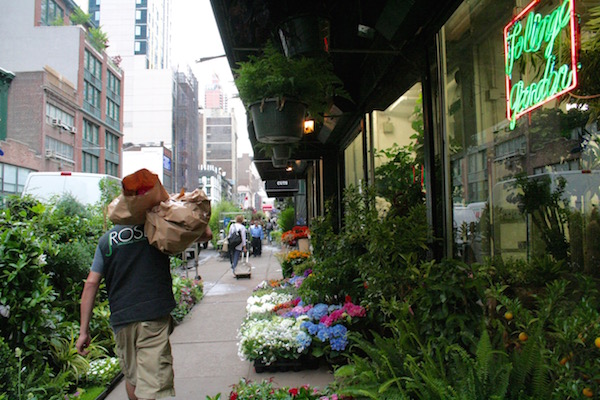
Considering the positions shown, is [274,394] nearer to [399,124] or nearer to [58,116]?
[399,124]

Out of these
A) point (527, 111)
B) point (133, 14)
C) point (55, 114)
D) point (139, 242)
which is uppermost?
point (133, 14)

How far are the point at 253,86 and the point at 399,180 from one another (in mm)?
1826

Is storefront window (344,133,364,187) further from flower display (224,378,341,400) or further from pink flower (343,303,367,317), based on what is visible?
flower display (224,378,341,400)

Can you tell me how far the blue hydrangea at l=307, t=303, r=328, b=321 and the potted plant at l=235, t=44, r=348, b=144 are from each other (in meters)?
1.80

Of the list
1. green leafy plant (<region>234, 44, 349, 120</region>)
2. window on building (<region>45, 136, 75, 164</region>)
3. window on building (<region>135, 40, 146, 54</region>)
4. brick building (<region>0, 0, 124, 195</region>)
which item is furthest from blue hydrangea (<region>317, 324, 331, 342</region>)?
window on building (<region>135, 40, 146, 54</region>)

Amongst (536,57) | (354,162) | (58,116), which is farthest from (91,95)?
(536,57)

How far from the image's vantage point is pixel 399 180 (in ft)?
15.6

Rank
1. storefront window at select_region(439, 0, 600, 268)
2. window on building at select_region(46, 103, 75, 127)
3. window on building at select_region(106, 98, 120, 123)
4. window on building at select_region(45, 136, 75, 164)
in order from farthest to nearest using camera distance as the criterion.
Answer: window on building at select_region(106, 98, 120, 123), window on building at select_region(46, 103, 75, 127), window on building at select_region(45, 136, 75, 164), storefront window at select_region(439, 0, 600, 268)

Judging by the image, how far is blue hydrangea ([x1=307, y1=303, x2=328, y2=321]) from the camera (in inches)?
180

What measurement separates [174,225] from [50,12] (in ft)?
212

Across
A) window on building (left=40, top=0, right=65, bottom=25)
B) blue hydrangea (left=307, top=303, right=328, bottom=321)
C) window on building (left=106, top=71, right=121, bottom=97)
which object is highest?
window on building (left=40, top=0, right=65, bottom=25)

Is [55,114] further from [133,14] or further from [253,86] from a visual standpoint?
[133,14]

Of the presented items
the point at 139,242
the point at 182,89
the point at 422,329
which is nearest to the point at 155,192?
the point at 139,242

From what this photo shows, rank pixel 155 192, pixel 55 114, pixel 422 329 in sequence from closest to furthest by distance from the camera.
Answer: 1. pixel 422 329
2. pixel 155 192
3. pixel 55 114
